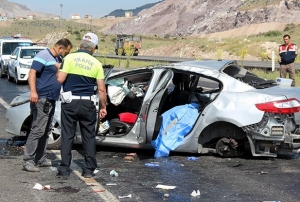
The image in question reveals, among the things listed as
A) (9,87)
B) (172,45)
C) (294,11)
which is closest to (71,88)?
(9,87)

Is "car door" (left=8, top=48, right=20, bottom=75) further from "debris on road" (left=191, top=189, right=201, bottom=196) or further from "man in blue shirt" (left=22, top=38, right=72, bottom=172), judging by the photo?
"debris on road" (left=191, top=189, right=201, bottom=196)

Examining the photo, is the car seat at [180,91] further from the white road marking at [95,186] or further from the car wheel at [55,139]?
the white road marking at [95,186]

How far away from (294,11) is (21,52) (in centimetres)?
8495

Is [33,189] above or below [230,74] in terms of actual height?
below

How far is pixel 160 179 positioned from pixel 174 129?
1.39 meters

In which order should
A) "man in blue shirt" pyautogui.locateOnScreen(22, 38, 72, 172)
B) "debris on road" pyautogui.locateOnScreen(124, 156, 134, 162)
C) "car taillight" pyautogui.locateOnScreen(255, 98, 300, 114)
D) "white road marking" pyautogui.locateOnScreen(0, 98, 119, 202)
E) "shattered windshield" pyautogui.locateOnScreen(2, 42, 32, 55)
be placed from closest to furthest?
"white road marking" pyautogui.locateOnScreen(0, 98, 119, 202) < "man in blue shirt" pyautogui.locateOnScreen(22, 38, 72, 172) < "car taillight" pyautogui.locateOnScreen(255, 98, 300, 114) < "debris on road" pyautogui.locateOnScreen(124, 156, 134, 162) < "shattered windshield" pyautogui.locateOnScreen(2, 42, 32, 55)

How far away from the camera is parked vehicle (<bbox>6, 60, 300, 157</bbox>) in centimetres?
766

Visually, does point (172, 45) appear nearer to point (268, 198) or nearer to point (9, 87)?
point (9, 87)

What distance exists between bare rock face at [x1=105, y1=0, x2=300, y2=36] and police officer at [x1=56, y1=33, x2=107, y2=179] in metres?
94.9

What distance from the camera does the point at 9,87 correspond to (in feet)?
67.5

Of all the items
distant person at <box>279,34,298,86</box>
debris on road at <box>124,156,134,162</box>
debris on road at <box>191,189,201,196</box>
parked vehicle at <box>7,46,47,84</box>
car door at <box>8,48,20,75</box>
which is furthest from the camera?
car door at <box>8,48,20,75</box>

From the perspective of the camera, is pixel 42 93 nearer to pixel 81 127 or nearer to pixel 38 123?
pixel 38 123

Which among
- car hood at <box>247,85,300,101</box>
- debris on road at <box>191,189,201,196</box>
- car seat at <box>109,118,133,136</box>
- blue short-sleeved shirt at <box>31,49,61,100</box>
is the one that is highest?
blue short-sleeved shirt at <box>31,49,61,100</box>

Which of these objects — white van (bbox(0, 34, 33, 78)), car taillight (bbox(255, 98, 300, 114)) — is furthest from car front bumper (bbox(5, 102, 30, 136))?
white van (bbox(0, 34, 33, 78))
